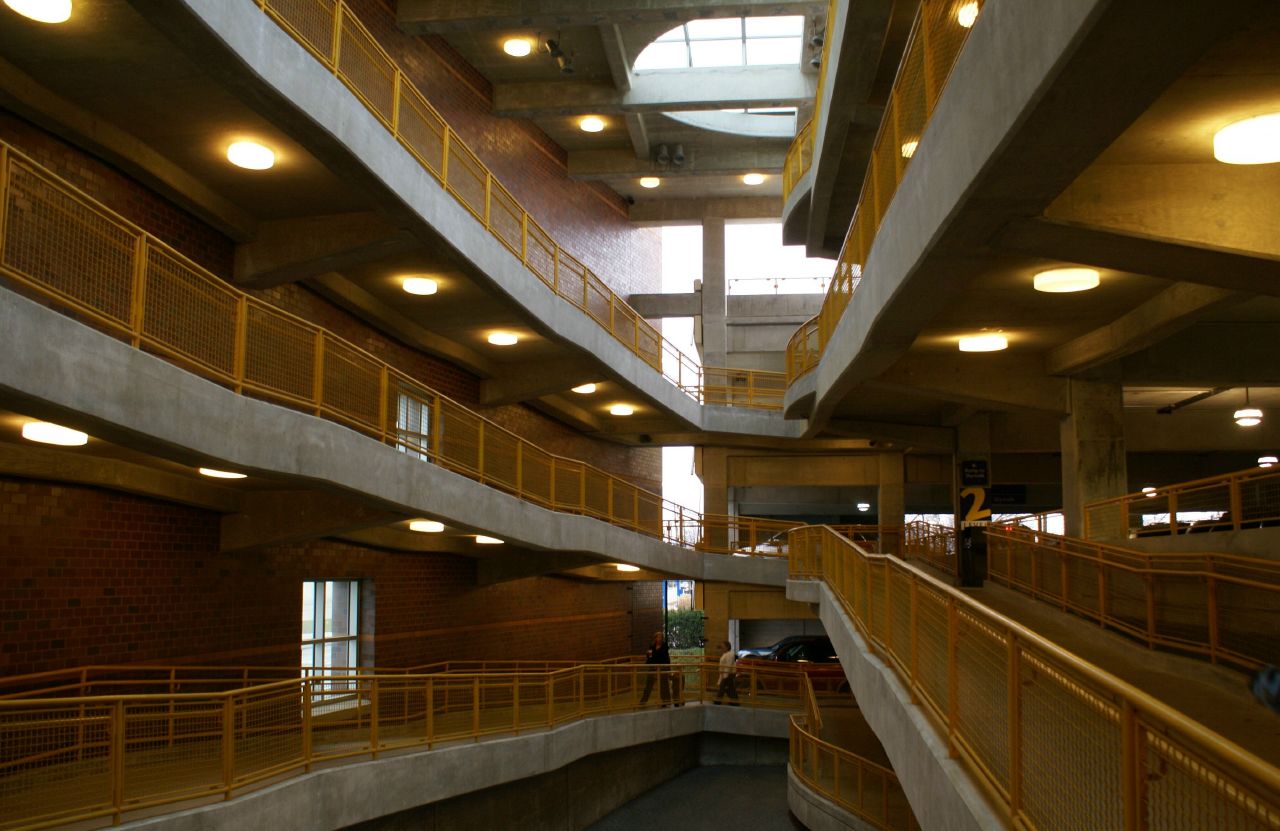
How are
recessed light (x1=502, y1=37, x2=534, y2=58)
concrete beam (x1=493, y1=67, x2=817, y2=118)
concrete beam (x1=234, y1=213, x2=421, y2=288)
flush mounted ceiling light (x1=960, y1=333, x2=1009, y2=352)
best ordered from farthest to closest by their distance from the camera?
concrete beam (x1=493, y1=67, x2=817, y2=118)
recessed light (x1=502, y1=37, x2=534, y2=58)
flush mounted ceiling light (x1=960, y1=333, x2=1009, y2=352)
concrete beam (x1=234, y1=213, x2=421, y2=288)

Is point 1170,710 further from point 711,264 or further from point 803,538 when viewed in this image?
point 711,264

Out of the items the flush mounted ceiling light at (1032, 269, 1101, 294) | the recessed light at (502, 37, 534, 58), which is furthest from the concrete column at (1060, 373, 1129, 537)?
the recessed light at (502, 37, 534, 58)

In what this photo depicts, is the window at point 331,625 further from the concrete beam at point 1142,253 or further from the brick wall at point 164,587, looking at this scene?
the concrete beam at point 1142,253

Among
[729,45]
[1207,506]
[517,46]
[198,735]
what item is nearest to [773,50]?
[729,45]

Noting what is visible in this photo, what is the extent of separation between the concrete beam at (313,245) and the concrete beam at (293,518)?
3.07m

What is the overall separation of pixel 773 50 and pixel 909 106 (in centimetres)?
1702

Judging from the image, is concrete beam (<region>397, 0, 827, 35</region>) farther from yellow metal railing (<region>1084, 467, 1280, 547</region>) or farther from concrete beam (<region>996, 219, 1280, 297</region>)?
concrete beam (<region>996, 219, 1280, 297</region>)

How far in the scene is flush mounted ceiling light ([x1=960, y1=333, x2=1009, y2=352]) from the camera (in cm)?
1606

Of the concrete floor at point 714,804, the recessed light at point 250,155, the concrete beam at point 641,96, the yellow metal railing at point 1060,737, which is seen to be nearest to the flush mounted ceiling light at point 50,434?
the recessed light at point 250,155

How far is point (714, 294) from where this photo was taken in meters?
34.8

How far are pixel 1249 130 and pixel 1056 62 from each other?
2.67m

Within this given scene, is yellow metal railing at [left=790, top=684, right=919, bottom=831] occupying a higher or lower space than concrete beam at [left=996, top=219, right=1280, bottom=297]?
lower

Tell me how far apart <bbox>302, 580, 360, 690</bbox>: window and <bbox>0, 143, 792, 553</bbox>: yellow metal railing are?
3999 mm

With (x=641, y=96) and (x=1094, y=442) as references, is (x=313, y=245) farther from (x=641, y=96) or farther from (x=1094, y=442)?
(x=1094, y=442)
